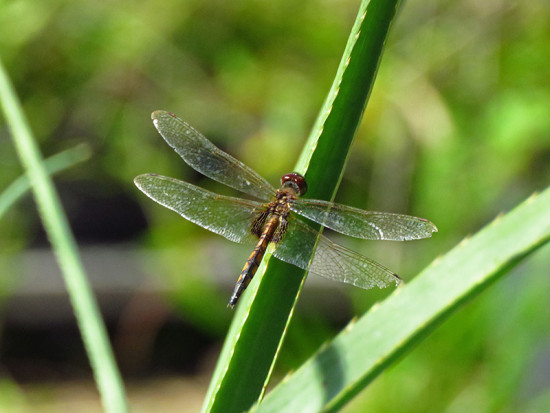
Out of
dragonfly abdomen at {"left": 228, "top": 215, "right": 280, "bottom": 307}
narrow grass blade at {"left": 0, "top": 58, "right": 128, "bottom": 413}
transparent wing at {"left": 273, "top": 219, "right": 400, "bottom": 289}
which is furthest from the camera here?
dragonfly abdomen at {"left": 228, "top": 215, "right": 280, "bottom": 307}

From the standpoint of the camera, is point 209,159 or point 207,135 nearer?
point 209,159

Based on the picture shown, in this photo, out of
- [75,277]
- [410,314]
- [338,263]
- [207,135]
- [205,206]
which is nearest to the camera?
[410,314]

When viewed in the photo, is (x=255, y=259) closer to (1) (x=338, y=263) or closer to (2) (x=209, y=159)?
(1) (x=338, y=263)

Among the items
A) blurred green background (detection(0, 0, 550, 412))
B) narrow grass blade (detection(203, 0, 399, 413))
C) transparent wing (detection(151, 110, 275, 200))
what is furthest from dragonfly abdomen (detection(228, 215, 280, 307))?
blurred green background (detection(0, 0, 550, 412))

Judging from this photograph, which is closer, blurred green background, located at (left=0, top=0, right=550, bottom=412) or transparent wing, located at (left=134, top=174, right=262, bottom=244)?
transparent wing, located at (left=134, top=174, right=262, bottom=244)

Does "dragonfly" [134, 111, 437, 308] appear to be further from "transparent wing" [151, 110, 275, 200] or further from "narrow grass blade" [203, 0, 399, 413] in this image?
"narrow grass blade" [203, 0, 399, 413]

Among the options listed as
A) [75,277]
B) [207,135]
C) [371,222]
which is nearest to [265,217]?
[371,222]

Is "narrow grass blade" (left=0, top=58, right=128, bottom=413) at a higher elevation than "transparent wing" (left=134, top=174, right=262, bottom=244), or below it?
below
